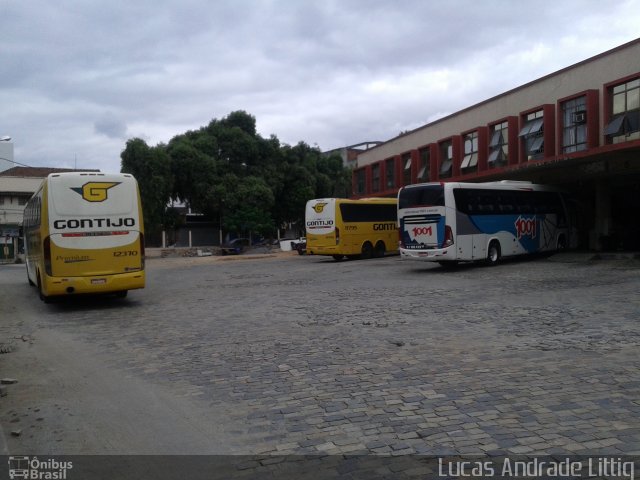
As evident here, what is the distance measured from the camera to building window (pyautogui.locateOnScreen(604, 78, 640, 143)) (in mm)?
22969

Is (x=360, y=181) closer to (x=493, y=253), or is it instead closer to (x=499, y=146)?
(x=499, y=146)

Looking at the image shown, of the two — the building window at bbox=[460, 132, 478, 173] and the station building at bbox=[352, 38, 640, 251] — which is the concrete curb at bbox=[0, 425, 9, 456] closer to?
the station building at bbox=[352, 38, 640, 251]

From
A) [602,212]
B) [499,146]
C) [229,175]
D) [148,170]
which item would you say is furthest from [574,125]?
[148,170]

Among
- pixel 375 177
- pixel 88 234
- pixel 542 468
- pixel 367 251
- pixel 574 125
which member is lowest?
pixel 367 251

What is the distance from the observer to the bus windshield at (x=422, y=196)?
66.8 feet

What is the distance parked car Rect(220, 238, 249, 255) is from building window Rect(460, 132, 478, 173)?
822 inches

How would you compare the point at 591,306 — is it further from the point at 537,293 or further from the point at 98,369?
the point at 98,369

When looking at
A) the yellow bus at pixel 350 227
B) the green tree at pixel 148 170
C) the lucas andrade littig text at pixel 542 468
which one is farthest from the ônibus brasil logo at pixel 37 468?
the green tree at pixel 148 170

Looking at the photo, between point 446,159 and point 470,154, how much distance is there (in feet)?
8.62

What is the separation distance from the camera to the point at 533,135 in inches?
1129

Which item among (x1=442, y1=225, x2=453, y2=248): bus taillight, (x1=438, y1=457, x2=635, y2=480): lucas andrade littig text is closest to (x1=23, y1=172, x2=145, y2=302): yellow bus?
(x1=438, y1=457, x2=635, y2=480): lucas andrade littig text

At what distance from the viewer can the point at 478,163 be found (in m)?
32.8

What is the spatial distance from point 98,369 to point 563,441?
5816 millimetres

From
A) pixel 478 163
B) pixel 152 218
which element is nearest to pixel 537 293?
pixel 478 163
